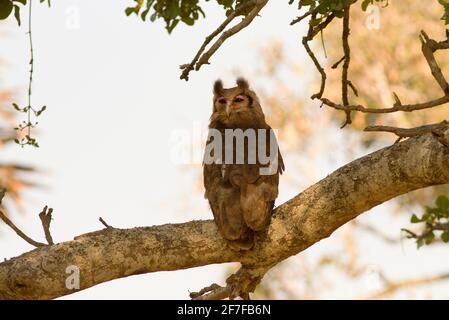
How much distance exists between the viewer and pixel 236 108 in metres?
8.25

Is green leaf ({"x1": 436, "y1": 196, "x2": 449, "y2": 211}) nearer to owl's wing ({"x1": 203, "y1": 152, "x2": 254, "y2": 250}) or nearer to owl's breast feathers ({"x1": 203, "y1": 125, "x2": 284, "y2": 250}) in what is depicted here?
owl's breast feathers ({"x1": 203, "y1": 125, "x2": 284, "y2": 250})

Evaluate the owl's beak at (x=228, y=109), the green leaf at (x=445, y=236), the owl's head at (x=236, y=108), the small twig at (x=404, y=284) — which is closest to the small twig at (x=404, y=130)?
the green leaf at (x=445, y=236)

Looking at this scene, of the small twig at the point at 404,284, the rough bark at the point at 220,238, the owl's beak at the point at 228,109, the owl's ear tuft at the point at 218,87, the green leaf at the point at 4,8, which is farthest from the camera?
the small twig at the point at 404,284

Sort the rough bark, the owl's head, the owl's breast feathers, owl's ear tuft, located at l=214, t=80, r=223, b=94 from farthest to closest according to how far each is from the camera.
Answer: owl's ear tuft, located at l=214, t=80, r=223, b=94
the owl's head
the owl's breast feathers
the rough bark

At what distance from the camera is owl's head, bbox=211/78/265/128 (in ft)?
26.3

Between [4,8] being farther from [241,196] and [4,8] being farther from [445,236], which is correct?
[445,236]

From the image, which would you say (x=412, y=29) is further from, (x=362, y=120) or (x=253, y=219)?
(x=253, y=219)

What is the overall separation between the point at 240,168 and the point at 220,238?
3.38 ft

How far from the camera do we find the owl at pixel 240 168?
621 cm

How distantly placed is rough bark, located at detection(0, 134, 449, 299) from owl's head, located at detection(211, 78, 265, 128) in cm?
207

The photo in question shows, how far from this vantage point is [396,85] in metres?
24.2

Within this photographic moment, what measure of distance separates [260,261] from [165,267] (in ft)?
2.14

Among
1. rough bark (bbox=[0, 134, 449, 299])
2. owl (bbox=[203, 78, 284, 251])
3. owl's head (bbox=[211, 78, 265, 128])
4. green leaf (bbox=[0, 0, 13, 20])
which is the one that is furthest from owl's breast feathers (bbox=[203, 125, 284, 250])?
green leaf (bbox=[0, 0, 13, 20])

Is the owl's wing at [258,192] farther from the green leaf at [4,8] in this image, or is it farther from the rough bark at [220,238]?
the green leaf at [4,8]
